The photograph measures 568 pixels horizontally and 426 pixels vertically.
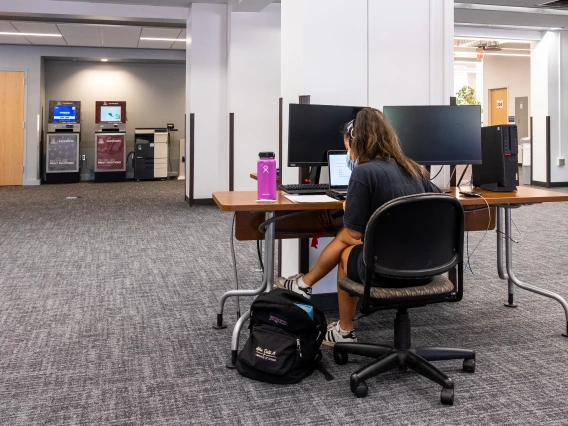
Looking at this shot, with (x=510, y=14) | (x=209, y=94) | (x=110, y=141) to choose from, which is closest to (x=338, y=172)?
(x=209, y=94)

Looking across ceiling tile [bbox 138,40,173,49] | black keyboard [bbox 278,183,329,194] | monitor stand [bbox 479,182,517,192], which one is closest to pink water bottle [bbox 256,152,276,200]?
black keyboard [bbox 278,183,329,194]

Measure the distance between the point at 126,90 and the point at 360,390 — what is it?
8654 mm

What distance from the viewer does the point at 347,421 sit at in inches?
61.8

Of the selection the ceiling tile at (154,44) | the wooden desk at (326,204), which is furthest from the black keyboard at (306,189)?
the ceiling tile at (154,44)

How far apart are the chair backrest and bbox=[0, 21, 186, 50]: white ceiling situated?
616cm

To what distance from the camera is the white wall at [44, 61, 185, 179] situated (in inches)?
359

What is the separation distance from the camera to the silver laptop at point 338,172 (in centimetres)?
240

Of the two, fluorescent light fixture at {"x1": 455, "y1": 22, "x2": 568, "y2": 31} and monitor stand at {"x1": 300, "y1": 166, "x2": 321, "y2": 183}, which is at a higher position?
fluorescent light fixture at {"x1": 455, "y1": 22, "x2": 568, "y2": 31}

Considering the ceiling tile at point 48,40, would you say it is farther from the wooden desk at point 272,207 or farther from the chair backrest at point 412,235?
the chair backrest at point 412,235

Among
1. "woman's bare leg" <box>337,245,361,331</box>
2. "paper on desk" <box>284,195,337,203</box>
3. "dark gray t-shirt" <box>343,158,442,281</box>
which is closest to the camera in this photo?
"dark gray t-shirt" <box>343,158,442,281</box>

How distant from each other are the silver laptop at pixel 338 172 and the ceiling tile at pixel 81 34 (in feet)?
18.4

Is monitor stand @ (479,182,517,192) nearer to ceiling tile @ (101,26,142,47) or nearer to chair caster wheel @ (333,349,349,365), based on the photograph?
chair caster wheel @ (333,349,349,365)

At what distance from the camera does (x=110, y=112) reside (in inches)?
354

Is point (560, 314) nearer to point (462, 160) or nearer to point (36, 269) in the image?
point (462, 160)
